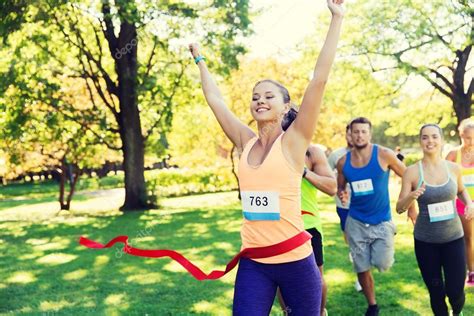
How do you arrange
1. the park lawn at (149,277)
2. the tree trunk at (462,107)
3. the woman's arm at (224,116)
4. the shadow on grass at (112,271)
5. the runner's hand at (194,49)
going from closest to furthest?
the woman's arm at (224,116)
the runner's hand at (194,49)
the park lawn at (149,277)
the shadow on grass at (112,271)
the tree trunk at (462,107)

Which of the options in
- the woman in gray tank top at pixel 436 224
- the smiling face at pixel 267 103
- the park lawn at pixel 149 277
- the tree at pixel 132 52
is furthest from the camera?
the tree at pixel 132 52

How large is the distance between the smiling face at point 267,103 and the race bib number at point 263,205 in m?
0.43

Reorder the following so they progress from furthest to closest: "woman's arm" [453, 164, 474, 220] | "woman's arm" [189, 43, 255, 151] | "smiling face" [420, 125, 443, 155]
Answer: "woman's arm" [453, 164, 474, 220] < "smiling face" [420, 125, 443, 155] < "woman's arm" [189, 43, 255, 151]

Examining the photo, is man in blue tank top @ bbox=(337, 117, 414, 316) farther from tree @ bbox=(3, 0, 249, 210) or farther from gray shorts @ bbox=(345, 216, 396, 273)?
tree @ bbox=(3, 0, 249, 210)

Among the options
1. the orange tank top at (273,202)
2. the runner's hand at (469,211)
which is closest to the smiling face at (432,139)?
the runner's hand at (469,211)

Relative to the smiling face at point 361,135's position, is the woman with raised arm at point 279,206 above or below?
below

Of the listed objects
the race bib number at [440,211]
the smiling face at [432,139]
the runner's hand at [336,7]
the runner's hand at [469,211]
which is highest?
the runner's hand at [336,7]

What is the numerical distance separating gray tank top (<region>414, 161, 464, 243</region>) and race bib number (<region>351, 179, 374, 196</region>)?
58 cm

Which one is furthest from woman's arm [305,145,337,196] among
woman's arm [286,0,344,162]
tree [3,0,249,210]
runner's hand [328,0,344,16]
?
tree [3,0,249,210]

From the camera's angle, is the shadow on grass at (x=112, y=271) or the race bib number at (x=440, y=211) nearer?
the race bib number at (x=440, y=211)

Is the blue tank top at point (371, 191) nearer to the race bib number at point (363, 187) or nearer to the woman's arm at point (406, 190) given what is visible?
the race bib number at point (363, 187)

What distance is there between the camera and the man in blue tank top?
5.04 m

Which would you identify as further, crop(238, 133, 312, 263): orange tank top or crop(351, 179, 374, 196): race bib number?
crop(351, 179, 374, 196): race bib number

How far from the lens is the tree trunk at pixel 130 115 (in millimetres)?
17922
